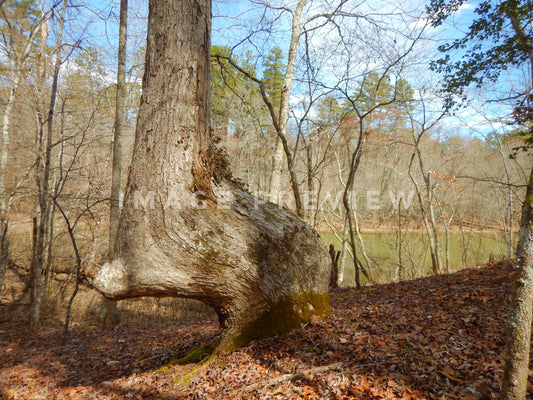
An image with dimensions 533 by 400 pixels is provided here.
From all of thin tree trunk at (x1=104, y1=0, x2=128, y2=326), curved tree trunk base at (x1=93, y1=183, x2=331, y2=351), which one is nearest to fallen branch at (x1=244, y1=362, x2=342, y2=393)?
curved tree trunk base at (x1=93, y1=183, x2=331, y2=351)

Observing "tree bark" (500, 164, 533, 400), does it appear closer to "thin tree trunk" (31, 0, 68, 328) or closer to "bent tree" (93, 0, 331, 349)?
"bent tree" (93, 0, 331, 349)

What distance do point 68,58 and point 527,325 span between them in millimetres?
8078

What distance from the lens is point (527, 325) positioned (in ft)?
5.35

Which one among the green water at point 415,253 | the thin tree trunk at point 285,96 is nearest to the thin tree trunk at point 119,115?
the thin tree trunk at point 285,96

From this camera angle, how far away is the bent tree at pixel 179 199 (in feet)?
8.21

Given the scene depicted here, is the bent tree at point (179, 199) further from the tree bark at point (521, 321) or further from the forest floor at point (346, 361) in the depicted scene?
the tree bark at point (521, 321)

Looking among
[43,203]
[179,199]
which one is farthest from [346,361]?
[43,203]

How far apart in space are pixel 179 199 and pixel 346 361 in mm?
2055

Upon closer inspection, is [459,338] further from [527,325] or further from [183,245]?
[183,245]

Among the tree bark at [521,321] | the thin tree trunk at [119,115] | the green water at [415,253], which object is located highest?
the thin tree trunk at [119,115]

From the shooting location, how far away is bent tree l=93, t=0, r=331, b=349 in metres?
2.50

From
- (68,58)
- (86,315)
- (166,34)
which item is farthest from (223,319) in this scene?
(86,315)

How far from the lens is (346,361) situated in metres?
2.41

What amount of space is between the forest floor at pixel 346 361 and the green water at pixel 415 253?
16.6ft
